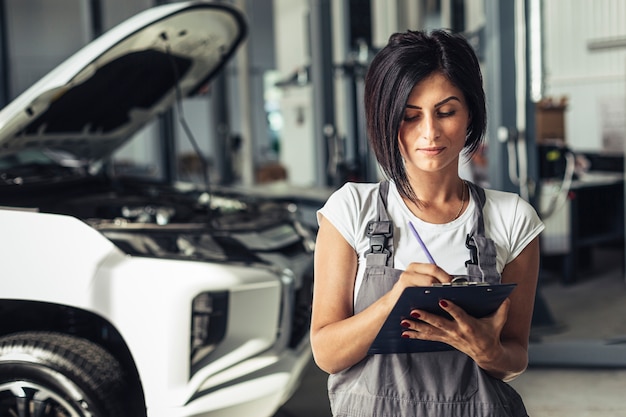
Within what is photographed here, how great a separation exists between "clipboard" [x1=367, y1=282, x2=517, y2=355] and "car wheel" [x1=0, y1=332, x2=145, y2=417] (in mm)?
1339

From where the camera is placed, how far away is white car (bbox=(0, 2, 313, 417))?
7.94ft

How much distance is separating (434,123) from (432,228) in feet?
0.62

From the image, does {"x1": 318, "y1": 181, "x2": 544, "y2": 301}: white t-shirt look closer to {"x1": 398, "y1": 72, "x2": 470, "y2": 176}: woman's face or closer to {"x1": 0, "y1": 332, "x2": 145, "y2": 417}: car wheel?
{"x1": 398, "y1": 72, "x2": 470, "y2": 176}: woman's face

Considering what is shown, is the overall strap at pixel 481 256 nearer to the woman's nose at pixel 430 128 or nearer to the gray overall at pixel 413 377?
the gray overall at pixel 413 377

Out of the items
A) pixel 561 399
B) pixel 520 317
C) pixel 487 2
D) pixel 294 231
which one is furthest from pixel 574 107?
pixel 520 317

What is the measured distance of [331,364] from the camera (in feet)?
4.52

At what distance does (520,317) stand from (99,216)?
209 cm

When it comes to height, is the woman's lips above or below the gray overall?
above

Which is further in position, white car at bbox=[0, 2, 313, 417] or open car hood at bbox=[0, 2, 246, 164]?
open car hood at bbox=[0, 2, 246, 164]

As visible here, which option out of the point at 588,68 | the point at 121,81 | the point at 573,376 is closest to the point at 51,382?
the point at 121,81

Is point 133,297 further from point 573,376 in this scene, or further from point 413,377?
point 573,376

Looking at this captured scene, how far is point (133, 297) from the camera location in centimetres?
244

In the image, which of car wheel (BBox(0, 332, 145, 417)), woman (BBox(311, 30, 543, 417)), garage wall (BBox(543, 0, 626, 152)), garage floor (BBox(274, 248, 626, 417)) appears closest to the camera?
woman (BBox(311, 30, 543, 417))

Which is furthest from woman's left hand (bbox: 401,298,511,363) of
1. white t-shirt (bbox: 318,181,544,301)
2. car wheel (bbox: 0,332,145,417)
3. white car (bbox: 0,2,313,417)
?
car wheel (bbox: 0,332,145,417)
